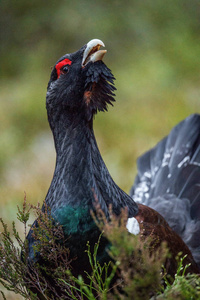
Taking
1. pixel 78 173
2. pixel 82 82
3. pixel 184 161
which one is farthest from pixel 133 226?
pixel 184 161

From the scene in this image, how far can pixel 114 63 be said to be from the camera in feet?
21.7

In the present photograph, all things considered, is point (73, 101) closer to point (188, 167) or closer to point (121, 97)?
point (188, 167)

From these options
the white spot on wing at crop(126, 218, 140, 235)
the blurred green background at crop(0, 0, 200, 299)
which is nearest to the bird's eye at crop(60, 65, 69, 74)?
the white spot on wing at crop(126, 218, 140, 235)

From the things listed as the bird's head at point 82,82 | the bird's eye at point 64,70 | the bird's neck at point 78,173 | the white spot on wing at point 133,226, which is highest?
the bird's eye at point 64,70

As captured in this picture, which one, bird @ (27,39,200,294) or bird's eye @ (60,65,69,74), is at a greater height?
bird's eye @ (60,65,69,74)

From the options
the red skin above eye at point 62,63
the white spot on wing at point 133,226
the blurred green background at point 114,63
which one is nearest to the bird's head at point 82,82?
the red skin above eye at point 62,63

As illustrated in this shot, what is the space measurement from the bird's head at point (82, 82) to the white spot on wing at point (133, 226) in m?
0.49

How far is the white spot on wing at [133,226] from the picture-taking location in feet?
7.28

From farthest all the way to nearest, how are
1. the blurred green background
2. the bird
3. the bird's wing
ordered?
the blurred green background → the bird's wing → the bird

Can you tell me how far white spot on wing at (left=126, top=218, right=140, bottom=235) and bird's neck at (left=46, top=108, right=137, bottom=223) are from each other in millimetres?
68

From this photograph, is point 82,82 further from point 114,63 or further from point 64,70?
point 114,63

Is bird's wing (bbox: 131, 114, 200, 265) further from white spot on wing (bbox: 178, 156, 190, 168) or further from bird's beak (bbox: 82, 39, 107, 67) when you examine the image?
bird's beak (bbox: 82, 39, 107, 67)

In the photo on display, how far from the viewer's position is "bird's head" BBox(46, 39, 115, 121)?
89.7 inches

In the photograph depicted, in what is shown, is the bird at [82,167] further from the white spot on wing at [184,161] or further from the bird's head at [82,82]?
the white spot on wing at [184,161]
